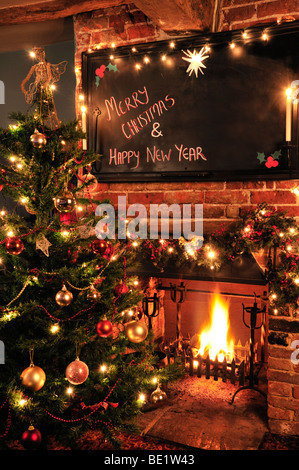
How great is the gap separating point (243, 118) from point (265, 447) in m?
1.98

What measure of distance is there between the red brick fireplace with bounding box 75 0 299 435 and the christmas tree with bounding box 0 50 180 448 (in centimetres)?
74

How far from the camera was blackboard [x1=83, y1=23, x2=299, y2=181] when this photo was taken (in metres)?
2.18

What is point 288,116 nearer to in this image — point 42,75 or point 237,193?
point 237,193

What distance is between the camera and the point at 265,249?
2.26 m

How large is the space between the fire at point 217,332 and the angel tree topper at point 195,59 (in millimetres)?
1704

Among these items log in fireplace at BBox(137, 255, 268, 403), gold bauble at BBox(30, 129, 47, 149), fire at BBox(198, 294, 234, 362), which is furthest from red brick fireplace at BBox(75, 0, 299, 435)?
gold bauble at BBox(30, 129, 47, 149)

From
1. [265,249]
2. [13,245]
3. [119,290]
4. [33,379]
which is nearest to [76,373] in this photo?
[33,379]

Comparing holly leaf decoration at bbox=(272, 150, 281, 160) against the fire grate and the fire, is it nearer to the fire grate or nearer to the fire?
the fire

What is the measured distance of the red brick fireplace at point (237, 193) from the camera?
2.21m

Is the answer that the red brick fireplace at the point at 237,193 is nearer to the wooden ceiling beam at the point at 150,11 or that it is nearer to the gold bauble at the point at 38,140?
the wooden ceiling beam at the point at 150,11

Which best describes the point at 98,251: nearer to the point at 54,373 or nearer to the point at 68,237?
the point at 68,237
